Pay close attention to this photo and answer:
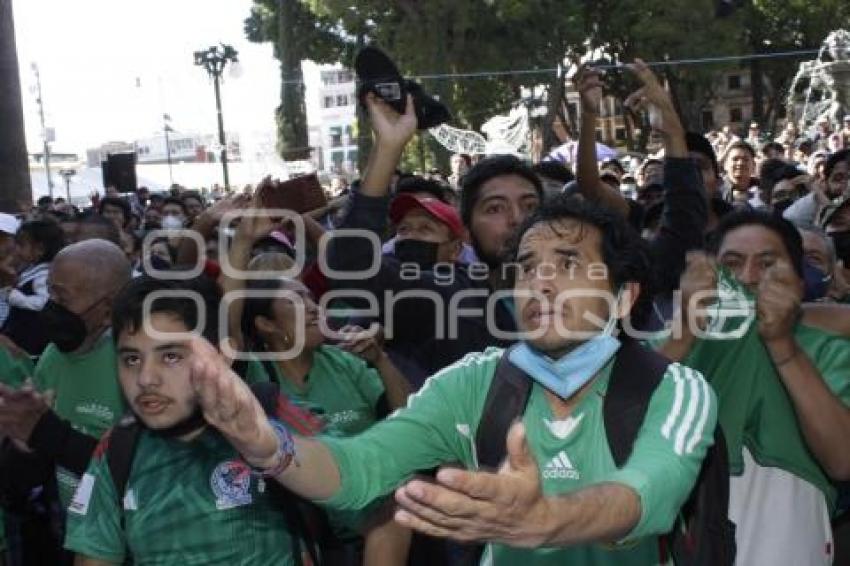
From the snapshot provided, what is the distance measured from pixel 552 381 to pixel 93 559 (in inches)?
49.4

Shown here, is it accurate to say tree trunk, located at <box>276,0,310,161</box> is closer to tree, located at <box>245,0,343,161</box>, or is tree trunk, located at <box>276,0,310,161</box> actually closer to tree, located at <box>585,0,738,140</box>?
tree, located at <box>245,0,343,161</box>

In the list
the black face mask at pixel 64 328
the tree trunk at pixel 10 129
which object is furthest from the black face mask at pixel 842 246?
the tree trunk at pixel 10 129

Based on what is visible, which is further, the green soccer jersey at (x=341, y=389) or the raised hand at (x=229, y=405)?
the green soccer jersey at (x=341, y=389)

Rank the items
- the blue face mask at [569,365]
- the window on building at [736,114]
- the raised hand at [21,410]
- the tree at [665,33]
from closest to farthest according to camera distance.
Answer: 1. the blue face mask at [569,365]
2. the raised hand at [21,410]
3. the tree at [665,33]
4. the window on building at [736,114]

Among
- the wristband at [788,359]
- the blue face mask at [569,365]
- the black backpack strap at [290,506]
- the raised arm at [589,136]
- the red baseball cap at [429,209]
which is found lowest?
the black backpack strap at [290,506]

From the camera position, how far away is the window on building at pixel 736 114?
82.3 m

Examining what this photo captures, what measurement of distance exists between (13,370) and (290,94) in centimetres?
3324

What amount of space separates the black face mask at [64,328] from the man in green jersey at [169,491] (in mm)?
991

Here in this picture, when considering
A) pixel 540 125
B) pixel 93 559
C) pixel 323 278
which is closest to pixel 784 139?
pixel 540 125

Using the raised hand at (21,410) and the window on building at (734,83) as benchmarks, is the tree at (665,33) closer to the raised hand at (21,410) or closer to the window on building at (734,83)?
the raised hand at (21,410)

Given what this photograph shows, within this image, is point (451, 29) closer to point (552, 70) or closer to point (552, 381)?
point (552, 70)

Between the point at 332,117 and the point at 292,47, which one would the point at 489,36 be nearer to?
the point at 292,47

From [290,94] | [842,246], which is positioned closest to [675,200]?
[842,246]

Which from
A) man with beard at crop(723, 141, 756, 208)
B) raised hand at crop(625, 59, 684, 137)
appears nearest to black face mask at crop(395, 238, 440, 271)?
raised hand at crop(625, 59, 684, 137)
